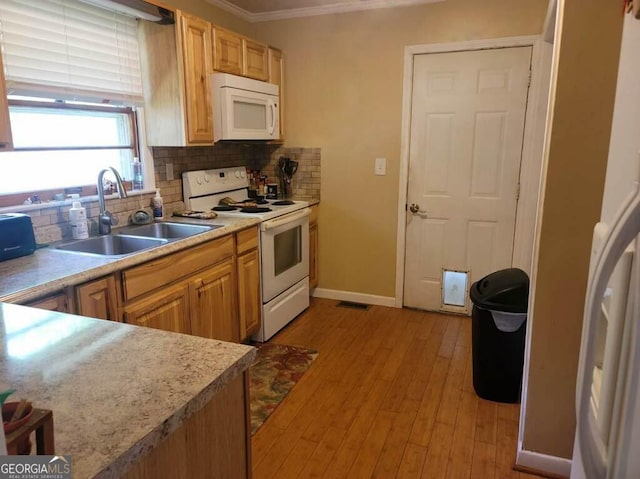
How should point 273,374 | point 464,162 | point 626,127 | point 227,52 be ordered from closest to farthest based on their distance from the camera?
point 626,127, point 273,374, point 227,52, point 464,162

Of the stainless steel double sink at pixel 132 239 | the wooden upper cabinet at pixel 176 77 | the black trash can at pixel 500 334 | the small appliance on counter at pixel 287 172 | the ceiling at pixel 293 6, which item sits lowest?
the black trash can at pixel 500 334

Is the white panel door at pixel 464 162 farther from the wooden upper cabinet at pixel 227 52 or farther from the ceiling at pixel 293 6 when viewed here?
the wooden upper cabinet at pixel 227 52

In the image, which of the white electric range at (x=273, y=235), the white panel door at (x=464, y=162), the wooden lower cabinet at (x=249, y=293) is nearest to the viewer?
the wooden lower cabinet at (x=249, y=293)

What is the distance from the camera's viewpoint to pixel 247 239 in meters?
2.91

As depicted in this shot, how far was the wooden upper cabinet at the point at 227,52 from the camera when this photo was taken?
9.78ft

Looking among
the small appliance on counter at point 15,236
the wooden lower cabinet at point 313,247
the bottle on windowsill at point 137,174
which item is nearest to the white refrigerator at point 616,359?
the small appliance on counter at point 15,236

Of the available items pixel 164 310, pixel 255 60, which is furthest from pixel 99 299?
pixel 255 60

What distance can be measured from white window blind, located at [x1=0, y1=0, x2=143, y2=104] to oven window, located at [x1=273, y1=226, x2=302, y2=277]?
1.30m

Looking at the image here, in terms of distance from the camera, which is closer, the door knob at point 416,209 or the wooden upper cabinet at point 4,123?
the wooden upper cabinet at point 4,123

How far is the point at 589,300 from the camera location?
0.88m

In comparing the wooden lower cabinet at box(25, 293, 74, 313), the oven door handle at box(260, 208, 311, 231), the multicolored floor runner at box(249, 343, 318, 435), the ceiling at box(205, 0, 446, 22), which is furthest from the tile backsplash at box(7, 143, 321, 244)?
the multicolored floor runner at box(249, 343, 318, 435)

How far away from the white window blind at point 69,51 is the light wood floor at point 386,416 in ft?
6.45

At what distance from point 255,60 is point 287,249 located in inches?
56.7

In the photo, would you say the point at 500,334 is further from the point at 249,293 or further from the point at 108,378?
the point at 108,378
